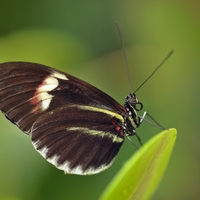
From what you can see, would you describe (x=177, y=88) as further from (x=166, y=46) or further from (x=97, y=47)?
(x=97, y=47)

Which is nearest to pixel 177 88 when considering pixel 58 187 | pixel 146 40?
pixel 146 40

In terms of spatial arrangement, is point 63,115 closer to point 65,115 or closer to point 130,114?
point 65,115

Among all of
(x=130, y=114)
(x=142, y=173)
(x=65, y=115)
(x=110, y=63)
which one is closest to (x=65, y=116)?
(x=65, y=115)

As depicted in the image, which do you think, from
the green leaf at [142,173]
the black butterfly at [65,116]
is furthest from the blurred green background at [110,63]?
the green leaf at [142,173]

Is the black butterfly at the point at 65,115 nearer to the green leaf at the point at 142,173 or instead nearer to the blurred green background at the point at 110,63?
the blurred green background at the point at 110,63

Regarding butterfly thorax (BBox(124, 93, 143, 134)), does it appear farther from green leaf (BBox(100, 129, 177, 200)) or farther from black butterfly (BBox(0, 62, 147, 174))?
green leaf (BBox(100, 129, 177, 200))
